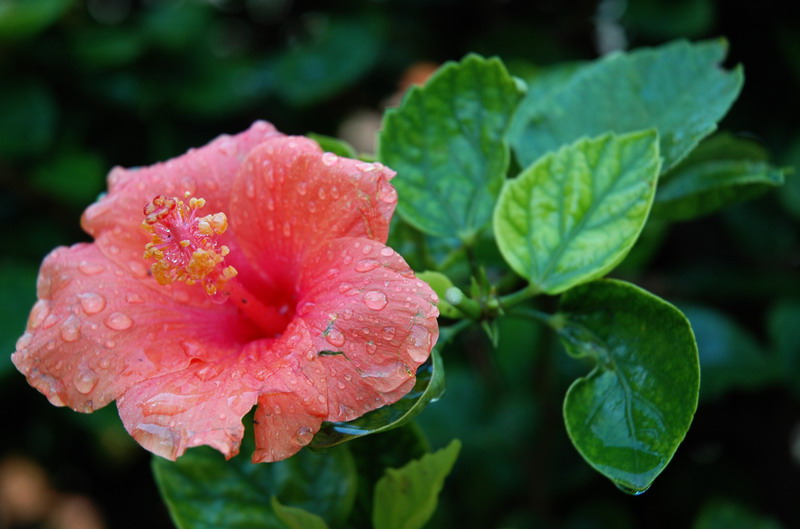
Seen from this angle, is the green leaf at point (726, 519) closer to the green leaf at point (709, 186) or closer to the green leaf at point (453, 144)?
the green leaf at point (709, 186)

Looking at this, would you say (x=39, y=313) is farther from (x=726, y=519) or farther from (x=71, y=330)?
(x=726, y=519)

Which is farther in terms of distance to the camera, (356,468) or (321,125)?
(321,125)

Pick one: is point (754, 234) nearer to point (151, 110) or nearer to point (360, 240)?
point (360, 240)

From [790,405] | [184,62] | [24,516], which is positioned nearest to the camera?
[790,405]

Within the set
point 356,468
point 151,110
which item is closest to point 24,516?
point 151,110

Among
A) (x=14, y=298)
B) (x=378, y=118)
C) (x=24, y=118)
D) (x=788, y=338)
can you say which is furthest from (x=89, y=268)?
(x=378, y=118)

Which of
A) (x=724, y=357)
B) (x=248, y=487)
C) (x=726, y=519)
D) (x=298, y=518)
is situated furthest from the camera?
(x=724, y=357)
